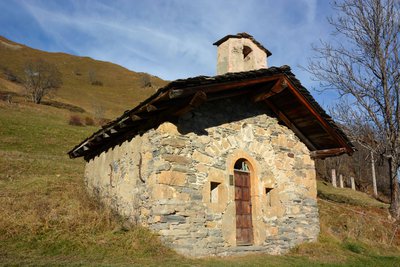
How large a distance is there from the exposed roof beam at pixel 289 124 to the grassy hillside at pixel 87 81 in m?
35.7

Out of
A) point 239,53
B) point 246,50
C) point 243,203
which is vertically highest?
point 246,50

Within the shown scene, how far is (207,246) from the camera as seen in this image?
7113 mm

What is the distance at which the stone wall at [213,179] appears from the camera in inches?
274

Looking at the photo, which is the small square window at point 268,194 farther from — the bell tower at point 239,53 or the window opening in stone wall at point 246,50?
the window opening in stone wall at point 246,50

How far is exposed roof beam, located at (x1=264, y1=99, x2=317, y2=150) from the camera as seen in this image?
9.60 metres

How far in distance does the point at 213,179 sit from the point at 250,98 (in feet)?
8.78

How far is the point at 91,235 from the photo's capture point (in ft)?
22.1

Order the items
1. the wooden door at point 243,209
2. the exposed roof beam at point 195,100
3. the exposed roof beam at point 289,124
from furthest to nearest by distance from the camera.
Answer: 1. the exposed roof beam at point 289,124
2. the wooden door at point 243,209
3. the exposed roof beam at point 195,100

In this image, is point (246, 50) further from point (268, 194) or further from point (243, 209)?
point (243, 209)

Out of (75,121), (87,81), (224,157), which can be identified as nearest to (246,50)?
(224,157)

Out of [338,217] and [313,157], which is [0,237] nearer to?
[313,157]

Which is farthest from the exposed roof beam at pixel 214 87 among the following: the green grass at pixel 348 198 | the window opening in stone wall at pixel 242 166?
the green grass at pixel 348 198

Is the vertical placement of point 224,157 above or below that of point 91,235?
above

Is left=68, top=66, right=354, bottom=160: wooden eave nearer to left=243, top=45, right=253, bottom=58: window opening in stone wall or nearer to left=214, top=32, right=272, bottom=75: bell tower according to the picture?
left=214, top=32, right=272, bottom=75: bell tower
